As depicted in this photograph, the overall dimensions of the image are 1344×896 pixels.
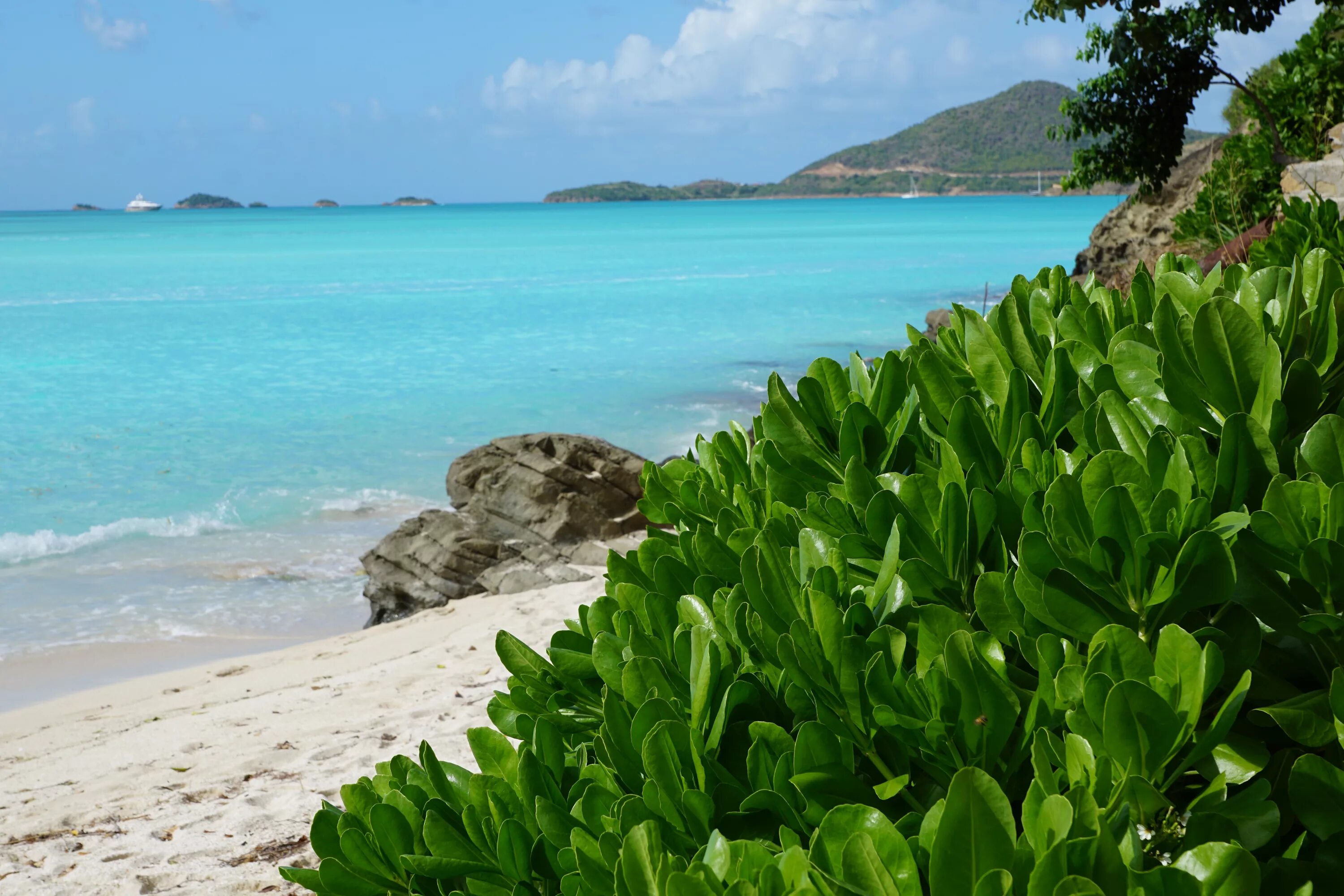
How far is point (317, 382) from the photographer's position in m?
21.7

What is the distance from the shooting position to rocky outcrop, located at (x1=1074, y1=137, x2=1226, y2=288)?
1565 centimetres

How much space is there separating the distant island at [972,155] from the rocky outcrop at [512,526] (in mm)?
137586

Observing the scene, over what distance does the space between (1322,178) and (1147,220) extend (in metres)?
7.89

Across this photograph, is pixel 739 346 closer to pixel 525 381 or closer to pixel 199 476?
pixel 525 381

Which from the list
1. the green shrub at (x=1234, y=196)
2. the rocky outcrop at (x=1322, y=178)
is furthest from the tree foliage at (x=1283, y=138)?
the rocky outcrop at (x=1322, y=178)

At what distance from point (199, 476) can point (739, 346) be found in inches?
536

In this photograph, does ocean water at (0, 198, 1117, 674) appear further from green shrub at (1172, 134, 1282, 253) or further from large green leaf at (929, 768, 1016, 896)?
large green leaf at (929, 768, 1016, 896)

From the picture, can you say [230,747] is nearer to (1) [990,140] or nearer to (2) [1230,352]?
(2) [1230,352]

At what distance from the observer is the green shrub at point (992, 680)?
87cm

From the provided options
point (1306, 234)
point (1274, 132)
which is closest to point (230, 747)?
point (1306, 234)

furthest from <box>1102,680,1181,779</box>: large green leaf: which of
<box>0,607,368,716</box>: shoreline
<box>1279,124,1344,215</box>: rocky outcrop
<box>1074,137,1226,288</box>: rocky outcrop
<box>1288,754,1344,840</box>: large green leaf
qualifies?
<box>1074,137,1226,288</box>: rocky outcrop

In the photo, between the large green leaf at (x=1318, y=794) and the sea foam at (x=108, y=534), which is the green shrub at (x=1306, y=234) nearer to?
the large green leaf at (x=1318, y=794)

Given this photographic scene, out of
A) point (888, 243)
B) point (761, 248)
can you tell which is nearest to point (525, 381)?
A: point (761, 248)

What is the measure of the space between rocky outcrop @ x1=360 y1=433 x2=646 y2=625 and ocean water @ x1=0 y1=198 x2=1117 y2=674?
966mm
